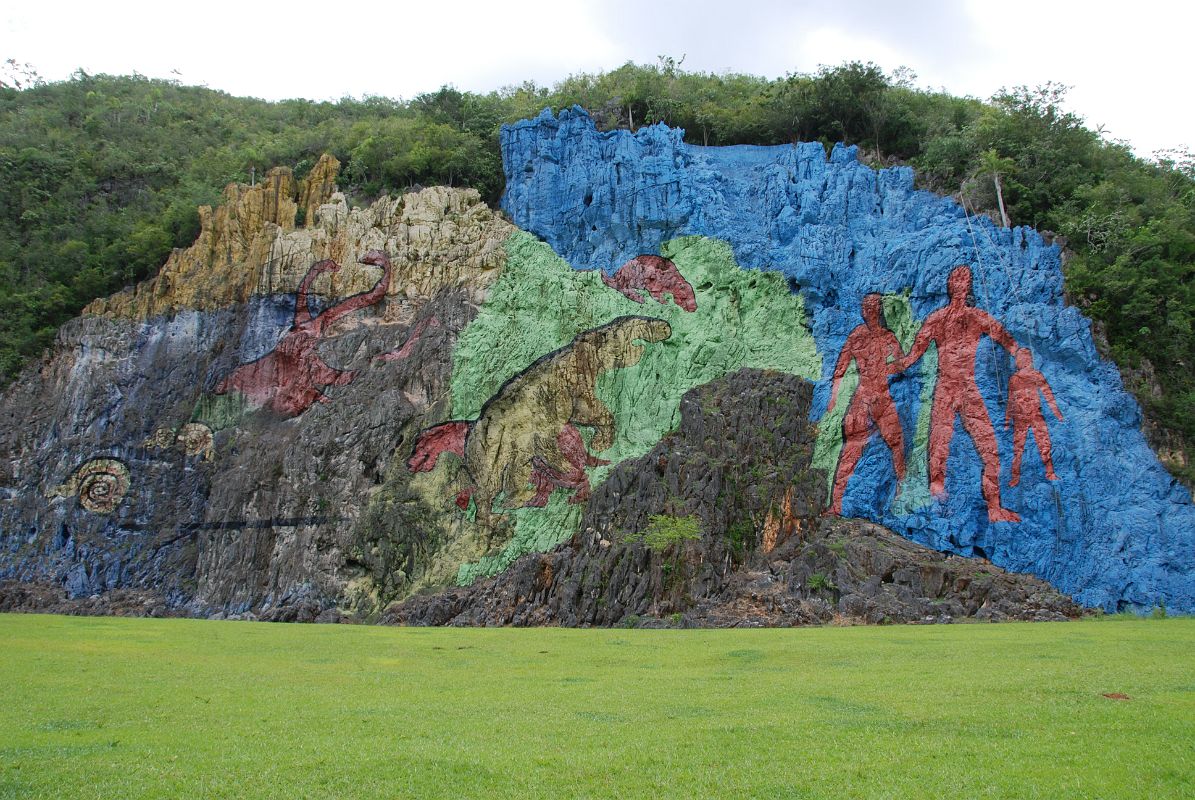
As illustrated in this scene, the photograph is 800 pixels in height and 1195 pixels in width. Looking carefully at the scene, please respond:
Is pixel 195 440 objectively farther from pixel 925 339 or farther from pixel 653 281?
pixel 925 339

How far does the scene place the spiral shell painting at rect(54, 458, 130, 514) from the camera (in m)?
33.1

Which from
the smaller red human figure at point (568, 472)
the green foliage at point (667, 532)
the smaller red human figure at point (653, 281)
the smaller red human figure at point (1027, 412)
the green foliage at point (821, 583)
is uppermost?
the smaller red human figure at point (653, 281)

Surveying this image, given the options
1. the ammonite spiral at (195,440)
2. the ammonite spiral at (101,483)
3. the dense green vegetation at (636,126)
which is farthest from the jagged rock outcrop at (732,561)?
the ammonite spiral at (101,483)

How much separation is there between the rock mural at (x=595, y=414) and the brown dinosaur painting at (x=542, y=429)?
0.36 feet

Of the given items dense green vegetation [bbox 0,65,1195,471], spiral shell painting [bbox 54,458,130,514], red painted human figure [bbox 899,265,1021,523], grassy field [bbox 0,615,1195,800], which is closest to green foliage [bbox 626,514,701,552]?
red painted human figure [bbox 899,265,1021,523]

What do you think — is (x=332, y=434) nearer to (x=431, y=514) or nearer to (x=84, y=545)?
(x=431, y=514)

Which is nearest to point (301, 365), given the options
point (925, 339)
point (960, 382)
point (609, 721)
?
point (925, 339)

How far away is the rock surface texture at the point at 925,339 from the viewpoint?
25.4 m

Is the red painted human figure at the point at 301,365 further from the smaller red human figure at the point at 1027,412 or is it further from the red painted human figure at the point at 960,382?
the smaller red human figure at the point at 1027,412

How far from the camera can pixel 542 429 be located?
31.4 metres

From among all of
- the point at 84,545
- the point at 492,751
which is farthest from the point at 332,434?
the point at 492,751

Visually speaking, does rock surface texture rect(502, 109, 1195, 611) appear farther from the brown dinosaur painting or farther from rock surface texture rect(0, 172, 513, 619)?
rock surface texture rect(0, 172, 513, 619)

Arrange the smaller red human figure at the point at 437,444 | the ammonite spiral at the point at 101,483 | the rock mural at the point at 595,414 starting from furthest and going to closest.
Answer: the ammonite spiral at the point at 101,483
the smaller red human figure at the point at 437,444
the rock mural at the point at 595,414

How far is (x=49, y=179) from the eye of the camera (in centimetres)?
4350
